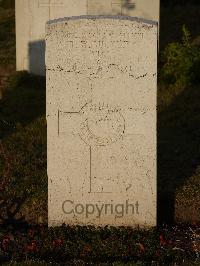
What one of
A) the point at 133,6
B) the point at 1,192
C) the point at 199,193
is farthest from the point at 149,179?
the point at 133,6

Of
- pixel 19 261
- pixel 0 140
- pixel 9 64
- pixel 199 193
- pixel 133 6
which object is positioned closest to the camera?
pixel 19 261

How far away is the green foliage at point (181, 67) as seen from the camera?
1177 cm

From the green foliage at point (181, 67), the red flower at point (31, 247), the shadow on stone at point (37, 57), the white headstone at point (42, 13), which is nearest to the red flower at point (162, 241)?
the red flower at point (31, 247)

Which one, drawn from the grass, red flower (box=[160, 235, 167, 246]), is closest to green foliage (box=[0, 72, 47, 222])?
red flower (box=[160, 235, 167, 246])

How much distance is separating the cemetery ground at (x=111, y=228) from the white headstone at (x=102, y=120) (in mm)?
252

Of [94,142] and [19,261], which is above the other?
[94,142]

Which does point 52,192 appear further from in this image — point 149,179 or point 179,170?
point 179,170

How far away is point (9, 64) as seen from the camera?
1438 centimetres

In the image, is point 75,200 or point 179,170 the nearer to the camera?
point 75,200

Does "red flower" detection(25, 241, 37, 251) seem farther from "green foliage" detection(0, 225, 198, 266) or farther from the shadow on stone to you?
the shadow on stone

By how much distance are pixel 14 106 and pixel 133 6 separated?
351 cm

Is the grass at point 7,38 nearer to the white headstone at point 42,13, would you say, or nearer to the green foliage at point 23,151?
the white headstone at point 42,13

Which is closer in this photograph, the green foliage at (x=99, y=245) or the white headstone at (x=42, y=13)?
the green foliage at (x=99, y=245)

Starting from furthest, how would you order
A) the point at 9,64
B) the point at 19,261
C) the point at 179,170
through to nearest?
the point at 9,64
the point at 179,170
the point at 19,261
